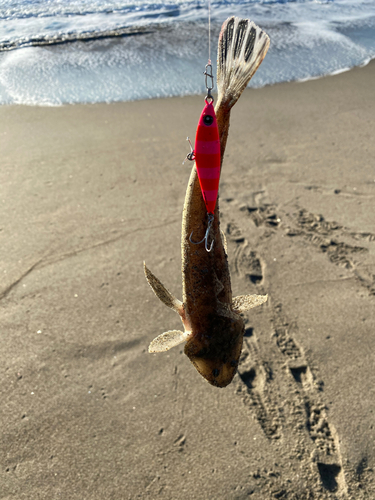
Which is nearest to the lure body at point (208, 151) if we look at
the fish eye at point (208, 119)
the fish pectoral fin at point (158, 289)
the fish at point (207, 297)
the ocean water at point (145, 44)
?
the fish eye at point (208, 119)

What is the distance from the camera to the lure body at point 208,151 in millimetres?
2002

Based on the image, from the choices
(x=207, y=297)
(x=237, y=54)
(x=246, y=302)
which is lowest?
(x=246, y=302)

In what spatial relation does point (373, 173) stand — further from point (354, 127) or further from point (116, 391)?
point (116, 391)

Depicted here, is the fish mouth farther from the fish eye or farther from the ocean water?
the ocean water

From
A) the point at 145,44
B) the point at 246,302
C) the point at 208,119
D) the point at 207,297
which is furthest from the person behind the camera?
the point at 145,44

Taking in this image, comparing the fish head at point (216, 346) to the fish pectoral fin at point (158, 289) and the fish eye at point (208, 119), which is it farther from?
the fish eye at point (208, 119)

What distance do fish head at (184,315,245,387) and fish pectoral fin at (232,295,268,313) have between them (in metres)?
0.14

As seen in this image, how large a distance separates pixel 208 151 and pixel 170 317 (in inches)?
141

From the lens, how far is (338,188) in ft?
24.3

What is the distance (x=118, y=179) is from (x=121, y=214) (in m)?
1.02

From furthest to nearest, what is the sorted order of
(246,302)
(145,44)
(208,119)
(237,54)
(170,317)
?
(145,44) → (170,317) → (246,302) → (237,54) → (208,119)

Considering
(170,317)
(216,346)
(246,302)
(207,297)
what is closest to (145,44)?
(170,317)

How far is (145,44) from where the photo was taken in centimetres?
1308

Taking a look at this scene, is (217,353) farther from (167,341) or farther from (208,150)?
(208,150)
